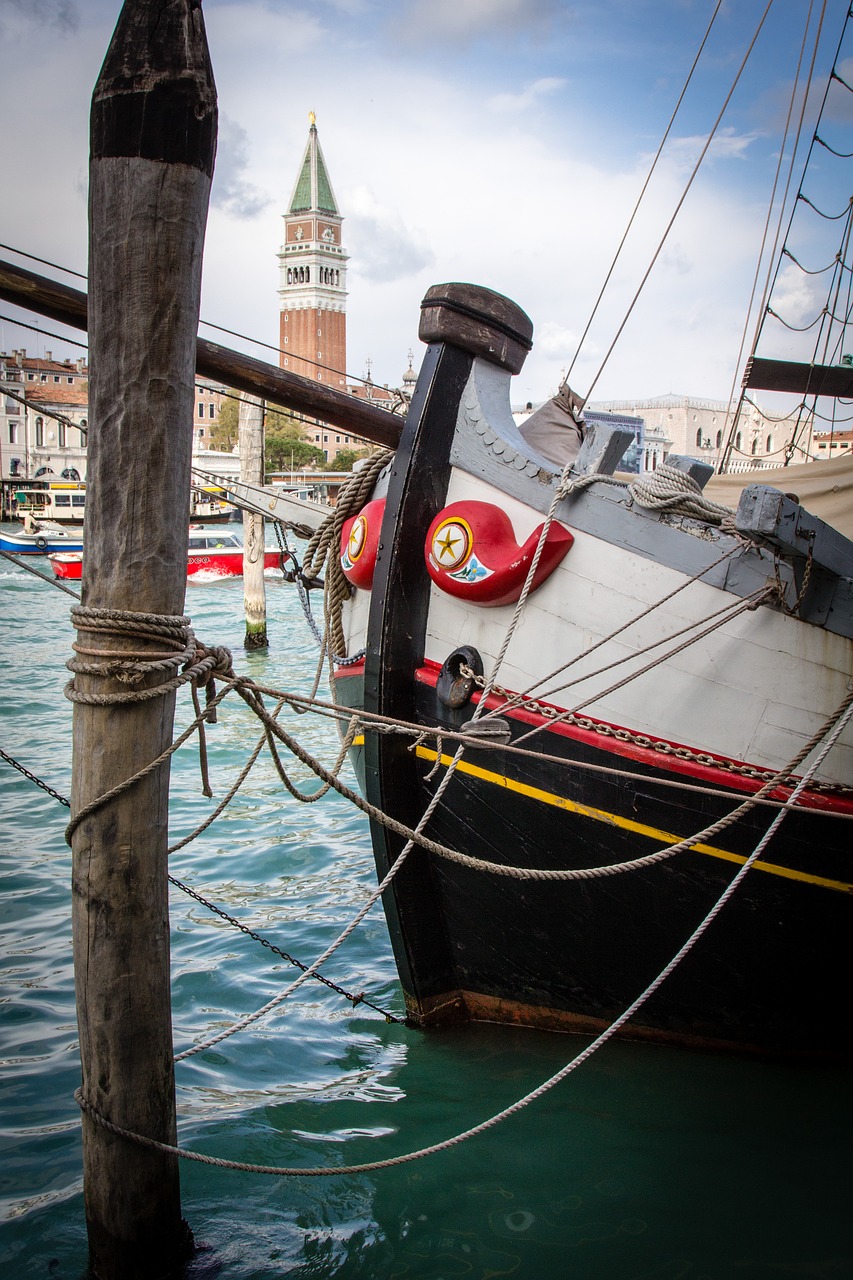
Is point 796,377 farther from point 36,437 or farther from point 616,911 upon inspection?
point 36,437

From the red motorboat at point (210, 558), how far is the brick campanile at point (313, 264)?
86434mm

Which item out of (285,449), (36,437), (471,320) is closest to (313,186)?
(285,449)

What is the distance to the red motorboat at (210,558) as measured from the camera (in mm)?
27328

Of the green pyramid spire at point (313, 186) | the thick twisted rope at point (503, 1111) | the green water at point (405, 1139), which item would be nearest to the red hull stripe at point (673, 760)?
the thick twisted rope at point (503, 1111)

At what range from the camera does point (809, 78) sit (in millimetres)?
9250

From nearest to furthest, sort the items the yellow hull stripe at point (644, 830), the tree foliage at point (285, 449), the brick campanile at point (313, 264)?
the yellow hull stripe at point (644, 830), the tree foliage at point (285, 449), the brick campanile at point (313, 264)

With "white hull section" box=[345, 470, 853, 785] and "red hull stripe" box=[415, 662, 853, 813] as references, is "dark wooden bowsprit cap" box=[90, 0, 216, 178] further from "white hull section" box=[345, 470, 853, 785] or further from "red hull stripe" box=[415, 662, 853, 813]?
"red hull stripe" box=[415, 662, 853, 813]

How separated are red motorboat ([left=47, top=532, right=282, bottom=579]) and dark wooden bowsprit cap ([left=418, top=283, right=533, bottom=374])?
2378 cm

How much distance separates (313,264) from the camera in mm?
123125

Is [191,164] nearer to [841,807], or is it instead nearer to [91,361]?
[91,361]

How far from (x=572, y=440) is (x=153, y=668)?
2.71 m

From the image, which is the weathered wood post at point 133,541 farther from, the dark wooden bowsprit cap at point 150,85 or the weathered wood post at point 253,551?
the weathered wood post at point 253,551

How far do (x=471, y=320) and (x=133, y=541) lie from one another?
1.95 meters

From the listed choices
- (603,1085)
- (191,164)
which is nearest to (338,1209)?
(603,1085)
